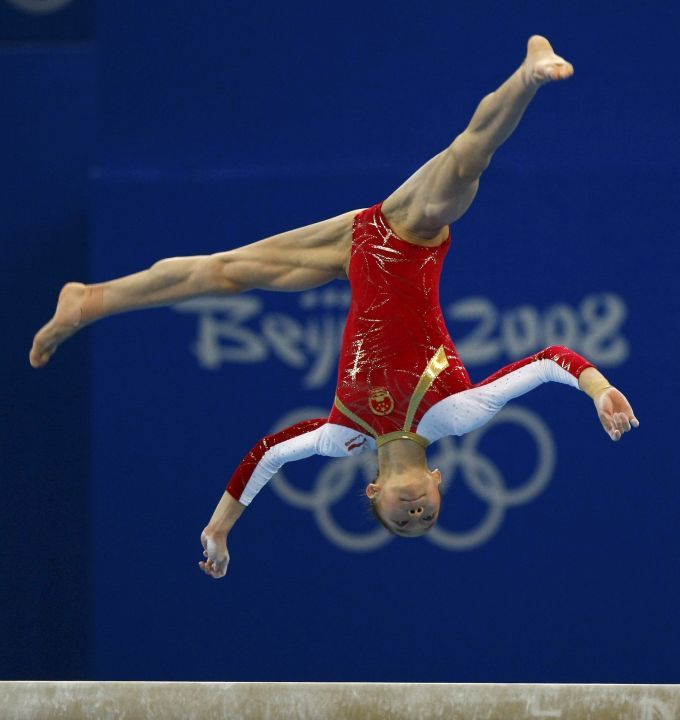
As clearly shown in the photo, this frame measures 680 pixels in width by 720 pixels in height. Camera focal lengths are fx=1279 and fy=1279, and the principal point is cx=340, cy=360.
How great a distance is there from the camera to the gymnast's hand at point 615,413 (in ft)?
12.6

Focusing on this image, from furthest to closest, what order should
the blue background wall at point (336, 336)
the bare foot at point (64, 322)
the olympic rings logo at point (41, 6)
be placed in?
the olympic rings logo at point (41, 6) < the blue background wall at point (336, 336) < the bare foot at point (64, 322)

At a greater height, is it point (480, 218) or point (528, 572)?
point (480, 218)

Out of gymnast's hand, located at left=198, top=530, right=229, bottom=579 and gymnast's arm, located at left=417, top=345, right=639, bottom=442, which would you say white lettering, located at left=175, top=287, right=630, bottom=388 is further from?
gymnast's arm, located at left=417, top=345, right=639, bottom=442

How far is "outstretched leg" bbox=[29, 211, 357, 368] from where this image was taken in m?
4.79

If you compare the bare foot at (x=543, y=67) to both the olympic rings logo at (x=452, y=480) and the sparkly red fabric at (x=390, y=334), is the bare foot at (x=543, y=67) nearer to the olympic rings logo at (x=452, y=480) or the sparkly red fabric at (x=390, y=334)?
the sparkly red fabric at (x=390, y=334)

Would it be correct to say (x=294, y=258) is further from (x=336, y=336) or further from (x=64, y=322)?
(x=336, y=336)

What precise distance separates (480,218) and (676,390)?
1.37 meters

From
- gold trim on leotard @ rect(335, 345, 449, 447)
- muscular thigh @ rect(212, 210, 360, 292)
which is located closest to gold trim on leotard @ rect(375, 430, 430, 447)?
gold trim on leotard @ rect(335, 345, 449, 447)

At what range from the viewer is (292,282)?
4.86 metres

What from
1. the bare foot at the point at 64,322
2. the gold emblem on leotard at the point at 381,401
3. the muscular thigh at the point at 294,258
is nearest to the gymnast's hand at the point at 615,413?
the gold emblem on leotard at the point at 381,401

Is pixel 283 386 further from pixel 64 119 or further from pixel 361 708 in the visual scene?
pixel 361 708

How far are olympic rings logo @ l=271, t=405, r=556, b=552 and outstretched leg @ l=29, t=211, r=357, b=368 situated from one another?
2.06m

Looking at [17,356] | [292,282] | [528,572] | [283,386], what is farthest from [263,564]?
[292,282]

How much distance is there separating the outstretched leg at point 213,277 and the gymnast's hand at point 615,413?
131 cm
